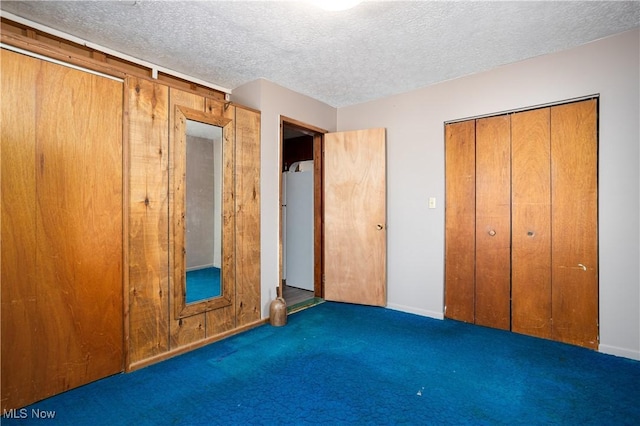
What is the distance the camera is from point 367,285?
377 centimetres

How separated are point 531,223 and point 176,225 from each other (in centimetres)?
322

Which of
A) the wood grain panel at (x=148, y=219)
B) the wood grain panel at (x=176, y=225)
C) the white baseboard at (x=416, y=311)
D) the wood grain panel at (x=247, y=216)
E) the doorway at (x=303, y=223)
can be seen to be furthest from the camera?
the doorway at (x=303, y=223)

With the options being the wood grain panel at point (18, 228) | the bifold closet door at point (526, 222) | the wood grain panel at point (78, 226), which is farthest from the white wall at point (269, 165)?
the bifold closet door at point (526, 222)

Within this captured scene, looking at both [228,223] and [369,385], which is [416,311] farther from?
[228,223]

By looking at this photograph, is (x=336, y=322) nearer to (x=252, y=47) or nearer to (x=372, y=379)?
(x=372, y=379)

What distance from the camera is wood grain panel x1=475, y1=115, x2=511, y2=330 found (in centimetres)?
299

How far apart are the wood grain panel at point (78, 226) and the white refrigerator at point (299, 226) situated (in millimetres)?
2551

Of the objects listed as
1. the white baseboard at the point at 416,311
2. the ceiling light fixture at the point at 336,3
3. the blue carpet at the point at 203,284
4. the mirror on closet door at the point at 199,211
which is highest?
the ceiling light fixture at the point at 336,3

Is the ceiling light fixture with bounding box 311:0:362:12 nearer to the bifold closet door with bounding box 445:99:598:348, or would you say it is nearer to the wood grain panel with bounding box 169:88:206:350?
the wood grain panel with bounding box 169:88:206:350

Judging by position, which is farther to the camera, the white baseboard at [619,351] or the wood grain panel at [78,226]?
the white baseboard at [619,351]

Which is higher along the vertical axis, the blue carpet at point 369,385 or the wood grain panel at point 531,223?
the wood grain panel at point 531,223

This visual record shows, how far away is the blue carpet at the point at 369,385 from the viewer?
1766 millimetres

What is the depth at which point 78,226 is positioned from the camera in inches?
80.4

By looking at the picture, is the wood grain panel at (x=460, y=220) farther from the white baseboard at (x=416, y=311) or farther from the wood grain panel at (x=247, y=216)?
the wood grain panel at (x=247, y=216)
